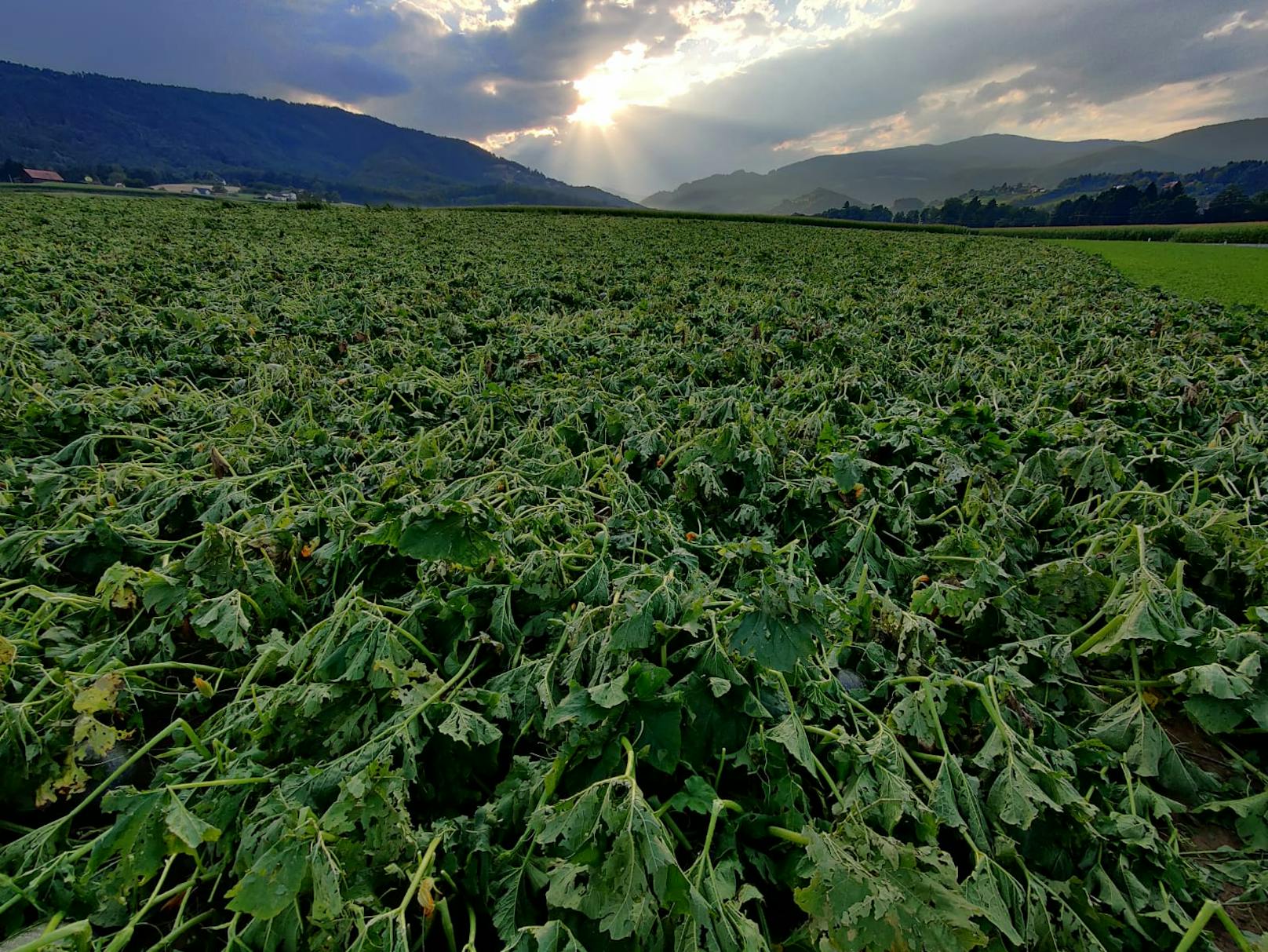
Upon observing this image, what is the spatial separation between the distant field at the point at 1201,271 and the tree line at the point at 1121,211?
55.6m

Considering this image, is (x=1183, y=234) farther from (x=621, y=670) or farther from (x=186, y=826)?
(x=186, y=826)

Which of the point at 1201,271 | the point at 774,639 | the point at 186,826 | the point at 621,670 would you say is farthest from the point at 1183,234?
the point at 186,826

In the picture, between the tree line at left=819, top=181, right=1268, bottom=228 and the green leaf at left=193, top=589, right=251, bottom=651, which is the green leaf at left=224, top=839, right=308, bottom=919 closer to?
the green leaf at left=193, top=589, right=251, bottom=651

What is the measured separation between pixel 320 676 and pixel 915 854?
2.39 meters

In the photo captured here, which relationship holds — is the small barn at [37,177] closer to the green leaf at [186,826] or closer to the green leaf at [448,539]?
the green leaf at [448,539]

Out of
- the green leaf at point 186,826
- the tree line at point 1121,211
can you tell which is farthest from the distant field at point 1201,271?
the tree line at point 1121,211

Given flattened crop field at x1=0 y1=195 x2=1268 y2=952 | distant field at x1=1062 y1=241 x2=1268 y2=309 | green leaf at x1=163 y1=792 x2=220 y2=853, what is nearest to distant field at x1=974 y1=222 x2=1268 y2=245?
distant field at x1=1062 y1=241 x2=1268 y2=309

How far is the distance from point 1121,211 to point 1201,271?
102 m

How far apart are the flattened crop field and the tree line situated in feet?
297

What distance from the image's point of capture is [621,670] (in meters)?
2.36

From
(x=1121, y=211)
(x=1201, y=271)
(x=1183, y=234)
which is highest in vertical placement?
(x=1121, y=211)

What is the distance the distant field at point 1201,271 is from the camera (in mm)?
16547

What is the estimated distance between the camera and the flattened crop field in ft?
5.98

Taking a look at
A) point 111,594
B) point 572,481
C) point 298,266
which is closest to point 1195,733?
point 572,481
